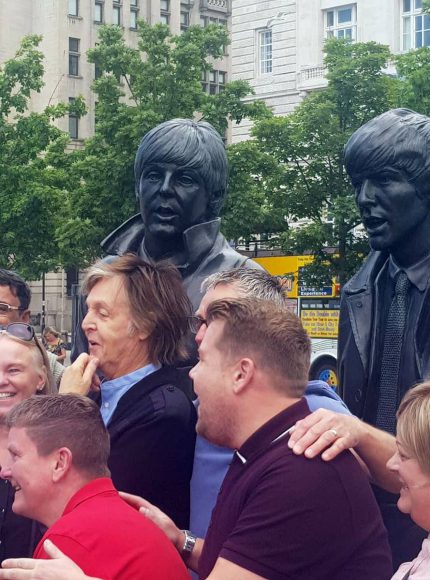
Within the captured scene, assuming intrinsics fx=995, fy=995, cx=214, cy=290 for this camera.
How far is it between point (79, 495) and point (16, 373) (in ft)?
4.04

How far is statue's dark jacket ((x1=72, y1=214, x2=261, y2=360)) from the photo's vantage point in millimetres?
3885

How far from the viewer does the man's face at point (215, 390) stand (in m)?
2.54

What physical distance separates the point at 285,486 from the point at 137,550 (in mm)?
463

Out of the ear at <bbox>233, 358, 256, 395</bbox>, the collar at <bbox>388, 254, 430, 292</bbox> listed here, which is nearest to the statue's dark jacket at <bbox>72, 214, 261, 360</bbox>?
the collar at <bbox>388, 254, 430, 292</bbox>

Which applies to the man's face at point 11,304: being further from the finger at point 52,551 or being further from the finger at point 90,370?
the finger at point 52,551

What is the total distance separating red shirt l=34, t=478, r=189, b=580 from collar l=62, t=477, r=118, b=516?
0.20 ft

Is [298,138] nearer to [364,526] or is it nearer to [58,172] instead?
[58,172]

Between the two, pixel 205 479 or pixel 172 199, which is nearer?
pixel 205 479

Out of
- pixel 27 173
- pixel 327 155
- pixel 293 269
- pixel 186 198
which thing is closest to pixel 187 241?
pixel 186 198

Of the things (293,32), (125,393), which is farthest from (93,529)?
(293,32)

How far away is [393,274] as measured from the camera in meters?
3.50

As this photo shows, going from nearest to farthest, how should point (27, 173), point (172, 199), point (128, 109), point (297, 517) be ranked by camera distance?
1. point (297, 517)
2. point (172, 199)
3. point (128, 109)
4. point (27, 173)

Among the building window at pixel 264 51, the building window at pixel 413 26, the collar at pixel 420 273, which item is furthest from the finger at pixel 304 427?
the building window at pixel 264 51

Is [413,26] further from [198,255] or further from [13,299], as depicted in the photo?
[198,255]
